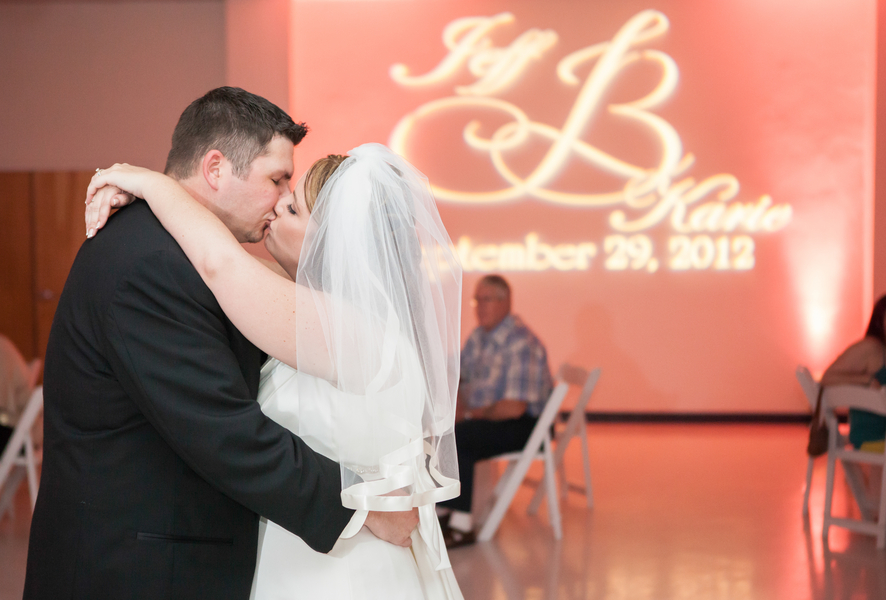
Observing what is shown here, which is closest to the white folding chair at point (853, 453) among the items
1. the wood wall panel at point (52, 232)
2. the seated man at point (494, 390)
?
the seated man at point (494, 390)

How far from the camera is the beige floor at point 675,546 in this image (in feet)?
11.5

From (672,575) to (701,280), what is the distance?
4.53m

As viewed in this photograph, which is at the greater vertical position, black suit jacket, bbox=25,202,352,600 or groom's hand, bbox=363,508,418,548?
black suit jacket, bbox=25,202,352,600

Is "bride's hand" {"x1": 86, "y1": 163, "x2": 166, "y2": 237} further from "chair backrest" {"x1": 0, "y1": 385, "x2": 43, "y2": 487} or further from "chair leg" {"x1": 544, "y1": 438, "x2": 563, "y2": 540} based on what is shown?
"chair leg" {"x1": 544, "y1": 438, "x2": 563, "y2": 540}

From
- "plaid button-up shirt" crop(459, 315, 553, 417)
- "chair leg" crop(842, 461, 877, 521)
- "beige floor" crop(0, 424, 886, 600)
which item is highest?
"plaid button-up shirt" crop(459, 315, 553, 417)

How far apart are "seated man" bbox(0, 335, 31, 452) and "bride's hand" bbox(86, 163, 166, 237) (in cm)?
367

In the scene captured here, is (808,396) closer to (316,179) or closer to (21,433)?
(316,179)

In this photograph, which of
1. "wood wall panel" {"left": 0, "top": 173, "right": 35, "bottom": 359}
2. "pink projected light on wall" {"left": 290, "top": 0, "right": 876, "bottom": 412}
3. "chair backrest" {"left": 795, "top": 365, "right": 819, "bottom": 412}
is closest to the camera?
"chair backrest" {"left": 795, "top": 365, "right": 819, "bottom": 412}

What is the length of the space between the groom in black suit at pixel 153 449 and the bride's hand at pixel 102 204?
0.06 ft

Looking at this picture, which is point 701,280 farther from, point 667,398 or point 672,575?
point 672,575

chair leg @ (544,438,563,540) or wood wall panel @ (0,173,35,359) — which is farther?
wood wall panel @ (0,173,35,359)

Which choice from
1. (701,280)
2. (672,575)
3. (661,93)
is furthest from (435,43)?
(672,575)

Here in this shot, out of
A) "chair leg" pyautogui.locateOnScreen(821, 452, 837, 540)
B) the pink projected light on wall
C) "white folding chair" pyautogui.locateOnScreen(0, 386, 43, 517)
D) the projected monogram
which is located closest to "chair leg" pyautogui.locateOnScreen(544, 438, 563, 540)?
"chair leg" pyautogui.locateOnScreen(821, 452, 837, 540)

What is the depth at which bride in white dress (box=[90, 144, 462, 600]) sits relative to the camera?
131 centimetres
